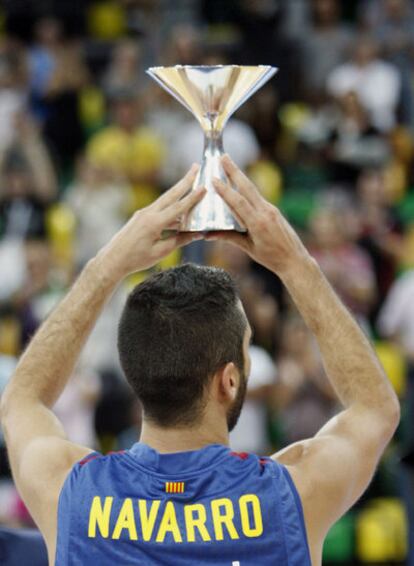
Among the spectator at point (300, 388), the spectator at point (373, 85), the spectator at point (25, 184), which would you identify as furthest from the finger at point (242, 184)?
the spectator at point (373, 85)

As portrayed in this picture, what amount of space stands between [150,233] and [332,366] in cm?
53

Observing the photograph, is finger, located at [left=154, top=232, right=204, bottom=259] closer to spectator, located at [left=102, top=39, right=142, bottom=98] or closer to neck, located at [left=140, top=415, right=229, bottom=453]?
neck, located at [left=140, top=415, right=229, bottom=453]

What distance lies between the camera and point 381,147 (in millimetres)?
11281

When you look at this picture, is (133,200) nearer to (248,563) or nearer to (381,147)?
(381,147)

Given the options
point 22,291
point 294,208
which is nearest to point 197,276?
point 22,291

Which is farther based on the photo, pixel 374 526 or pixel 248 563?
pixel 374 526

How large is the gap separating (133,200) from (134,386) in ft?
28.0

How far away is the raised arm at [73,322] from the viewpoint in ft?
9.62

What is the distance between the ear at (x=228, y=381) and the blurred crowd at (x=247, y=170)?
13.9ft

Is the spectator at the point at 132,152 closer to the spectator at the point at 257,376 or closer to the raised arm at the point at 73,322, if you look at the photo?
the spectator at the point at 257,376

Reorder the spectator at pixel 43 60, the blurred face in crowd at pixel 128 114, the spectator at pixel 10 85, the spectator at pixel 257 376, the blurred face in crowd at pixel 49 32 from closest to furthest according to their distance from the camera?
the spectator at pixel 257 376 → the blurred face in crowd at pixel 128 114 → the spectator at pixel 10 85 → the spectator at pixel 43 60 → the blurred face in crowd at pixel 49 32

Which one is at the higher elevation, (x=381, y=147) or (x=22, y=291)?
(x=381, y=147)

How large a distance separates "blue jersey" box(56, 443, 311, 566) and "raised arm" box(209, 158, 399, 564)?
0.11 metres

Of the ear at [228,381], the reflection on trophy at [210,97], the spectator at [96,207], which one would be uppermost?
the reflection on trophy at [210,97]
